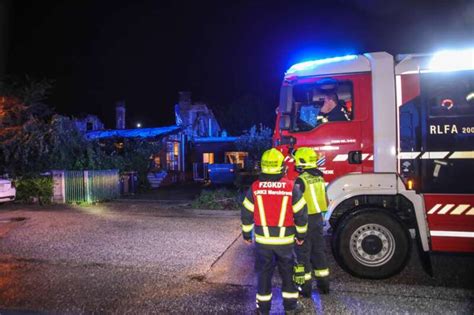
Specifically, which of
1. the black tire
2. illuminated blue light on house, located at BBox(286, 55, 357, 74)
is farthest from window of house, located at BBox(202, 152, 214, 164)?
the black tire

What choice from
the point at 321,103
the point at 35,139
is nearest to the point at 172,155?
the point at 35,139

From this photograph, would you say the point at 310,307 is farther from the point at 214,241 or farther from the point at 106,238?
the point at 106,238

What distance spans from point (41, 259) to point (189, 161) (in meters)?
19.6

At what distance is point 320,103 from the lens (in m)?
6.25

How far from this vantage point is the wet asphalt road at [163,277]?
500 cm

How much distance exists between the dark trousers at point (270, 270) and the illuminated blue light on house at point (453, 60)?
3.35 metres

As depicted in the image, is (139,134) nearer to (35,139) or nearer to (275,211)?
(35,139)

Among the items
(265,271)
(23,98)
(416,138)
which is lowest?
(265,271)

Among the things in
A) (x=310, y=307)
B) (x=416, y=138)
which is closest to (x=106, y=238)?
(x=310, y=307)

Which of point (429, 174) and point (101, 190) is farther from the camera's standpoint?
point (101, 190)

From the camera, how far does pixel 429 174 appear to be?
568 cm

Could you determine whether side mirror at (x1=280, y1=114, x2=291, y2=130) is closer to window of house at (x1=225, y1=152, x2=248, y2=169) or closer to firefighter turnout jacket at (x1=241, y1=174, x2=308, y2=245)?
firefighter turnout jacket at (x1=241, y1=174, x2=308, y2=245)

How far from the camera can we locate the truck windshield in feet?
20.1

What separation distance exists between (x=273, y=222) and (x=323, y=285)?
1469mm
